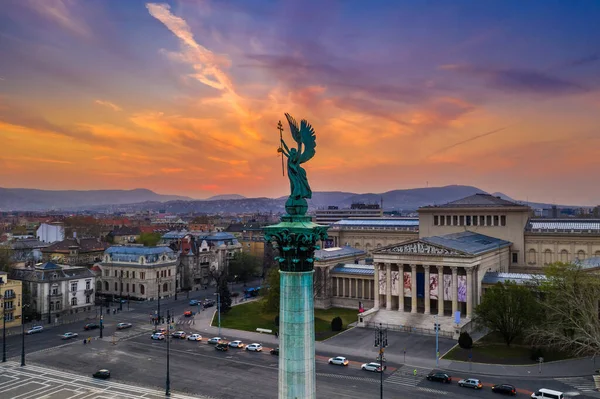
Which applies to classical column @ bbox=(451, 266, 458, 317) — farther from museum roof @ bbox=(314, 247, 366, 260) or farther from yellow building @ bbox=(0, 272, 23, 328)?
yellow building @ bbox=(0, 272, 23, 328)

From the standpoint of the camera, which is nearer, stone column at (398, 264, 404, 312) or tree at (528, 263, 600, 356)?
tree at (528, 263, 600, 356)

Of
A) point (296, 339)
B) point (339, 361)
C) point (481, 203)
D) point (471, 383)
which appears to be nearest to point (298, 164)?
point (296, 339)

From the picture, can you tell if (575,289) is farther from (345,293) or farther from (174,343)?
(174,343)

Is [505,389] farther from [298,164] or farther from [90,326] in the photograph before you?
[90,326]

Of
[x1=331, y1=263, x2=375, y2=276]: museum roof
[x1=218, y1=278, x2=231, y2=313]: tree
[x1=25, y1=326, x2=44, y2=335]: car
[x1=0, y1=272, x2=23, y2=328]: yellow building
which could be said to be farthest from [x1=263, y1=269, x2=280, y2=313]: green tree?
[x1=0, y1=272, x2=23, y2=328]: yellow building

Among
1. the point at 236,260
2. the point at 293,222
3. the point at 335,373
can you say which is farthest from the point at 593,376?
the point at 236,260
